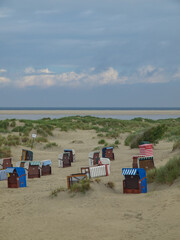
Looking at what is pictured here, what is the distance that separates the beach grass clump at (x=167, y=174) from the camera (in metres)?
12.6

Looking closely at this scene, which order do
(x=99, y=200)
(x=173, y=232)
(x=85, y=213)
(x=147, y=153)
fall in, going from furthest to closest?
(x=147, y=153) → (x=99, y=200) → (x=85, y=213) → (x=173, y=232)

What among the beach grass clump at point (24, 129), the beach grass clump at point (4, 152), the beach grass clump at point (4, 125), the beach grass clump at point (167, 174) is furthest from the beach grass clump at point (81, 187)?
the beach grass clump at point (4, 125)

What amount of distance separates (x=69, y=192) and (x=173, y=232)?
4761mm

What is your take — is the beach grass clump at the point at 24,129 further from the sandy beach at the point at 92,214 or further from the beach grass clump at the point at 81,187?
the beach grass clump at the point at 81,187

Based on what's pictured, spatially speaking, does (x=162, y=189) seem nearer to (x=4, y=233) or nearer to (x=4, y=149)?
(x=4, y=233)

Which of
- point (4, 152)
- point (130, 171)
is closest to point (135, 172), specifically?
point (130, 171)

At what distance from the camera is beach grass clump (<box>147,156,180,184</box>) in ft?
41.3

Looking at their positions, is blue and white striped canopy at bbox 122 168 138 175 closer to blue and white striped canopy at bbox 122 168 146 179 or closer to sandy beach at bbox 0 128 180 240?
blue and white striped canopy at bbox 122 168 146 179

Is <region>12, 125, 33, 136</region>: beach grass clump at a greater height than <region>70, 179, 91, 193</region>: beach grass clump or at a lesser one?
greater

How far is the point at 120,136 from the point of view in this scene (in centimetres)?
3775

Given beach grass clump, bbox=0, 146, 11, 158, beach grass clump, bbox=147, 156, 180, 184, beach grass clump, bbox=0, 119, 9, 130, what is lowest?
beach grass clump, bbox=0, 146, 11, 158

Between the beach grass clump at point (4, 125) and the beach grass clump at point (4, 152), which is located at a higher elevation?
the beach grass clump at point (4, 125)

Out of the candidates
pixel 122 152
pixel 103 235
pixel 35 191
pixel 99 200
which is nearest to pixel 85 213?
pixel 99 200

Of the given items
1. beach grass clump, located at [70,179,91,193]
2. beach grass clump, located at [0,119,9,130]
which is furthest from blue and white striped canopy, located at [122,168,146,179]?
beach grass clump, located at [0,119,9,130]
